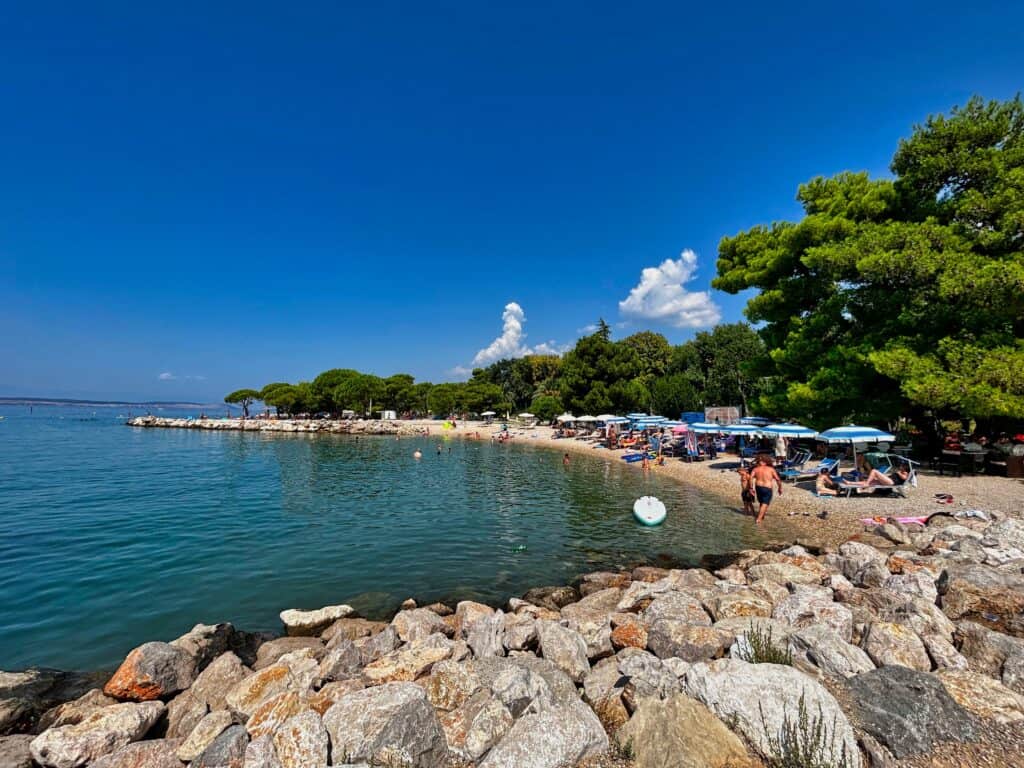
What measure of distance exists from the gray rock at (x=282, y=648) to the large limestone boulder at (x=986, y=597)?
958cm

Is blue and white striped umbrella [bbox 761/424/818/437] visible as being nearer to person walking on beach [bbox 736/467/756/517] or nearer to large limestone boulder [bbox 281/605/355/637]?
person walking on beach [bbox 736/467/756/517]

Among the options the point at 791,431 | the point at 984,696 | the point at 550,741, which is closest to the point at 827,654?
the point at 984,696

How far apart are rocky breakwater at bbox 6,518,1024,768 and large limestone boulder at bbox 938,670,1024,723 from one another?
0.02 m

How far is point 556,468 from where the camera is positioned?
31.3m

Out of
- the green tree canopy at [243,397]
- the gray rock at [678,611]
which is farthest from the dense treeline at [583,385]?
the gray rock at [678,611]

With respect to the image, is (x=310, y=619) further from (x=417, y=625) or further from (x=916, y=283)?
(x=916, y=283)

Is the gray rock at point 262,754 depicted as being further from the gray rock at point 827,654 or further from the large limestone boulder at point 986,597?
the large limestone boulder at point 986,597

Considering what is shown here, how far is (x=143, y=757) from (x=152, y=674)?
181 centimetres

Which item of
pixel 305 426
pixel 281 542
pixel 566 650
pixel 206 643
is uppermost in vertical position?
pixel 305 426

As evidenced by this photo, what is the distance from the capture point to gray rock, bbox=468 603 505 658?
273 inches

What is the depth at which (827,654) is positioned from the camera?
532 cm

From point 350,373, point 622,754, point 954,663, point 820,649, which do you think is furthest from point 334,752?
point 350,373

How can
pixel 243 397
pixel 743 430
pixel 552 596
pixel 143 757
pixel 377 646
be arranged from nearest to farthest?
1. pixel 143 757
2. pixel 377 646
3. pixel 552 596
4. pixel 743 430
5. pixel 243 397

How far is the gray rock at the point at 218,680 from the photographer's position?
6117 millimetres
